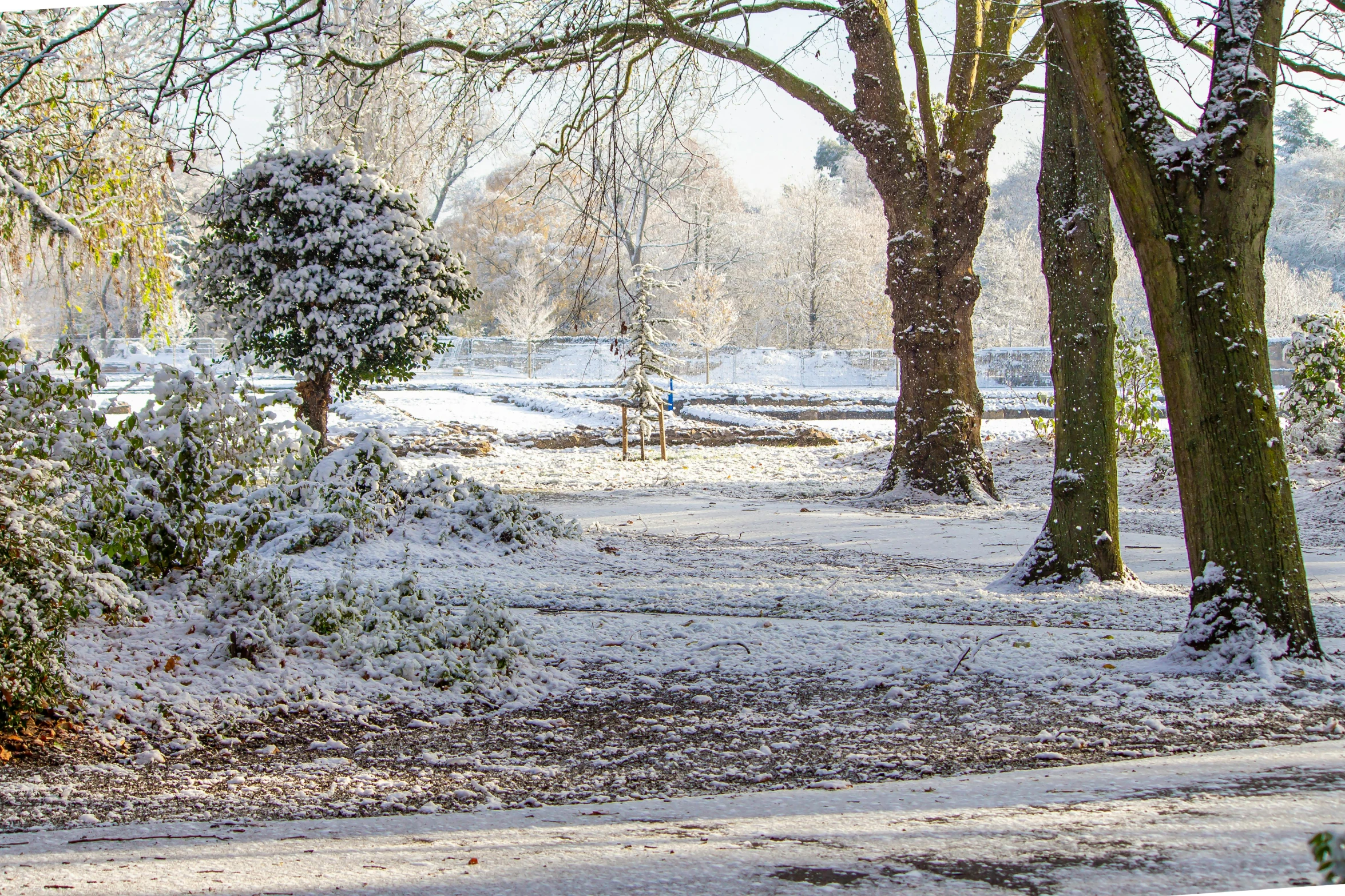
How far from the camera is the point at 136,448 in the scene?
4840 mm

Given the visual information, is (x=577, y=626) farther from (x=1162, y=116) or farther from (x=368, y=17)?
A: (x=368, y=17)

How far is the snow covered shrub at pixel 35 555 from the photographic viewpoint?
119 inches

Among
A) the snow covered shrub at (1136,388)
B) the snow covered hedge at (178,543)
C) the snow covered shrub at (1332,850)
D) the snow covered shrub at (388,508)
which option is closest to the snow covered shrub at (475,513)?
the snow covered shrub at (388,508)

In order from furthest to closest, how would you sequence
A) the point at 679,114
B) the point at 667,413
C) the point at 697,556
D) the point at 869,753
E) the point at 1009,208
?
the point at 1009,208
the point at 667,413
the point at 679,114
the point at 697,556
the point at 869,753

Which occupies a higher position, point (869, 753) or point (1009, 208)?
point (1009, 208)

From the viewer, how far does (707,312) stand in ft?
131

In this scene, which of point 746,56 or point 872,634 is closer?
point 872,634

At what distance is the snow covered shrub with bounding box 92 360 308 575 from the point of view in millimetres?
4469

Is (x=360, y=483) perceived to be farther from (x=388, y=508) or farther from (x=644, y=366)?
(x=644, y=366)

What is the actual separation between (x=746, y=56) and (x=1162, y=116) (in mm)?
5895

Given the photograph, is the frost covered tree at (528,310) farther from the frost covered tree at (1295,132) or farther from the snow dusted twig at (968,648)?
the snow dusted twig at (968,648)

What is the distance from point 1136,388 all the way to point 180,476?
1110 centimetres

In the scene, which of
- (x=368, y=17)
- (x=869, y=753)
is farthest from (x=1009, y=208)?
(x=869, y=753)

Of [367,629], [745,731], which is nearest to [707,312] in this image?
[367,629]
